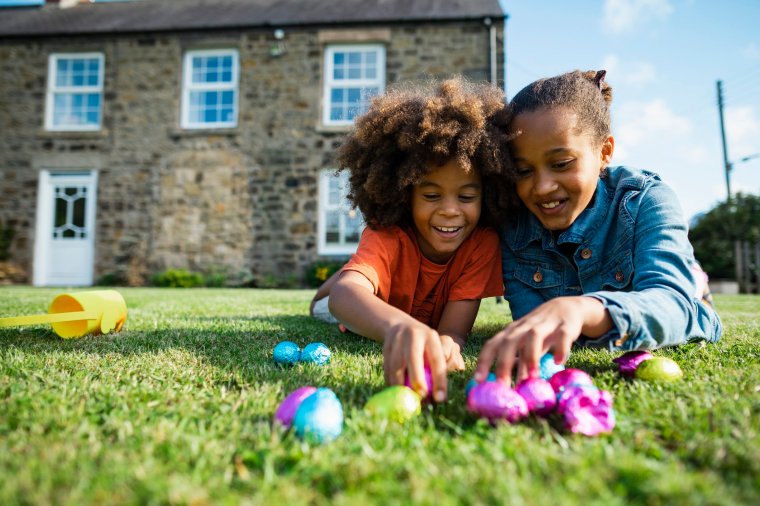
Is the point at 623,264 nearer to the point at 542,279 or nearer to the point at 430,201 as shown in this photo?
the point at 542,279

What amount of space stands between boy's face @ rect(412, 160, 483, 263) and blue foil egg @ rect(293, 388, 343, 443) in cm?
141

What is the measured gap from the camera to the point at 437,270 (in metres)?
2.89

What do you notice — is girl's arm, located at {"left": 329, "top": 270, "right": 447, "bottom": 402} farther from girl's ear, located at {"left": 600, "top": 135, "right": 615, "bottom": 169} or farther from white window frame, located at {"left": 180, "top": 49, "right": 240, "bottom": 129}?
white window frame, located at {"left": 180, "top": 49, "right": 240, "bottom": 129}

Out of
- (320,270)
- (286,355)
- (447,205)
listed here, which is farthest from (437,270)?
(320,270)

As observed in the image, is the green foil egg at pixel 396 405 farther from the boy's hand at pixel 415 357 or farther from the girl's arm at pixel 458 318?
the girl's arm at pixel 458 318

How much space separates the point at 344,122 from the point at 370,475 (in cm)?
1163

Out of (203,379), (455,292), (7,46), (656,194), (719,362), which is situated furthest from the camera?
(7,46)

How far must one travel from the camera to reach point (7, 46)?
12852mm

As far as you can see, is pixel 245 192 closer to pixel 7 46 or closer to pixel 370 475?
pixel 7 46

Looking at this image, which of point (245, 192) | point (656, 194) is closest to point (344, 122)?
point (245, 192)

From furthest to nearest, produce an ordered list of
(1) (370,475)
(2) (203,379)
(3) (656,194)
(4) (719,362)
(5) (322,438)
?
(3) (656,194) → (4) (719,362) → (2) (203,379) → (5) (322,438) → (1) (370,475)

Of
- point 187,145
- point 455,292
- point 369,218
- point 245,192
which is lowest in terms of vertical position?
point 455,292

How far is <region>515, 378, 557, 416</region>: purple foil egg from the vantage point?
1543 millimetres

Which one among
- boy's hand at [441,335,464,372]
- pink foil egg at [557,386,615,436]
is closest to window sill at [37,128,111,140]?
boy's hand at [441,335,464,372]
